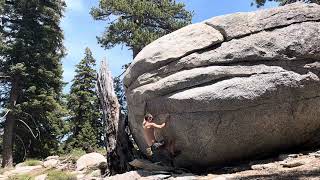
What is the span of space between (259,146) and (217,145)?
3.62 feet

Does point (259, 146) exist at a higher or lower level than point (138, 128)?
lower

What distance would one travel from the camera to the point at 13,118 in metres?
26.1

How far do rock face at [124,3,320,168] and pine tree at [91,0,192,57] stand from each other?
16.2 metres

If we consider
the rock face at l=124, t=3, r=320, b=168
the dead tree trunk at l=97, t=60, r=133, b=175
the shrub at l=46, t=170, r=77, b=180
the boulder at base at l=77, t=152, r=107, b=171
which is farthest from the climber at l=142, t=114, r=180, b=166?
the boulder at base at l=77, t=152, r=107, b=171

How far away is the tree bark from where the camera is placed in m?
25.2

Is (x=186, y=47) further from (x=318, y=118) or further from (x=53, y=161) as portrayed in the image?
(x=53, y=161)

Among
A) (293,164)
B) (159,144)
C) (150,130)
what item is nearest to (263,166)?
(293,164)

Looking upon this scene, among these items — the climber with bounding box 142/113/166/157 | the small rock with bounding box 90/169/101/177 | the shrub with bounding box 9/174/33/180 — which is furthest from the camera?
the shrub with bounding box 9/174/33/180

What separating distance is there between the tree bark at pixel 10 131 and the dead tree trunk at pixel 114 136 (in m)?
11.9

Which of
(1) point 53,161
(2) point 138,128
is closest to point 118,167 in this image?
(2) point 138,128

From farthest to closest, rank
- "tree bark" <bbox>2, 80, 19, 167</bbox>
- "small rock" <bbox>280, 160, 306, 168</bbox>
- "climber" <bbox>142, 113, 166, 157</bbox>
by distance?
1. "tree bark" <bbox>2, 80, 19, 167</bbox>
2. "climber" <bbox>142, 113, 166, 157</bbox>
3. "small rock" <bbox>280, 160, 306, 168</bbox>

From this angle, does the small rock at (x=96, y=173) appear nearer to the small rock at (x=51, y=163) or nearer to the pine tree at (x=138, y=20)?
the small rock at (x=51, y=163)

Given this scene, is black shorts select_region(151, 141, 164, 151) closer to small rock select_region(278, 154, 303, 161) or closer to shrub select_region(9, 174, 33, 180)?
small rock select_region(278, 154, 303, 161)

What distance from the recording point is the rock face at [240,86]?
1114cm
